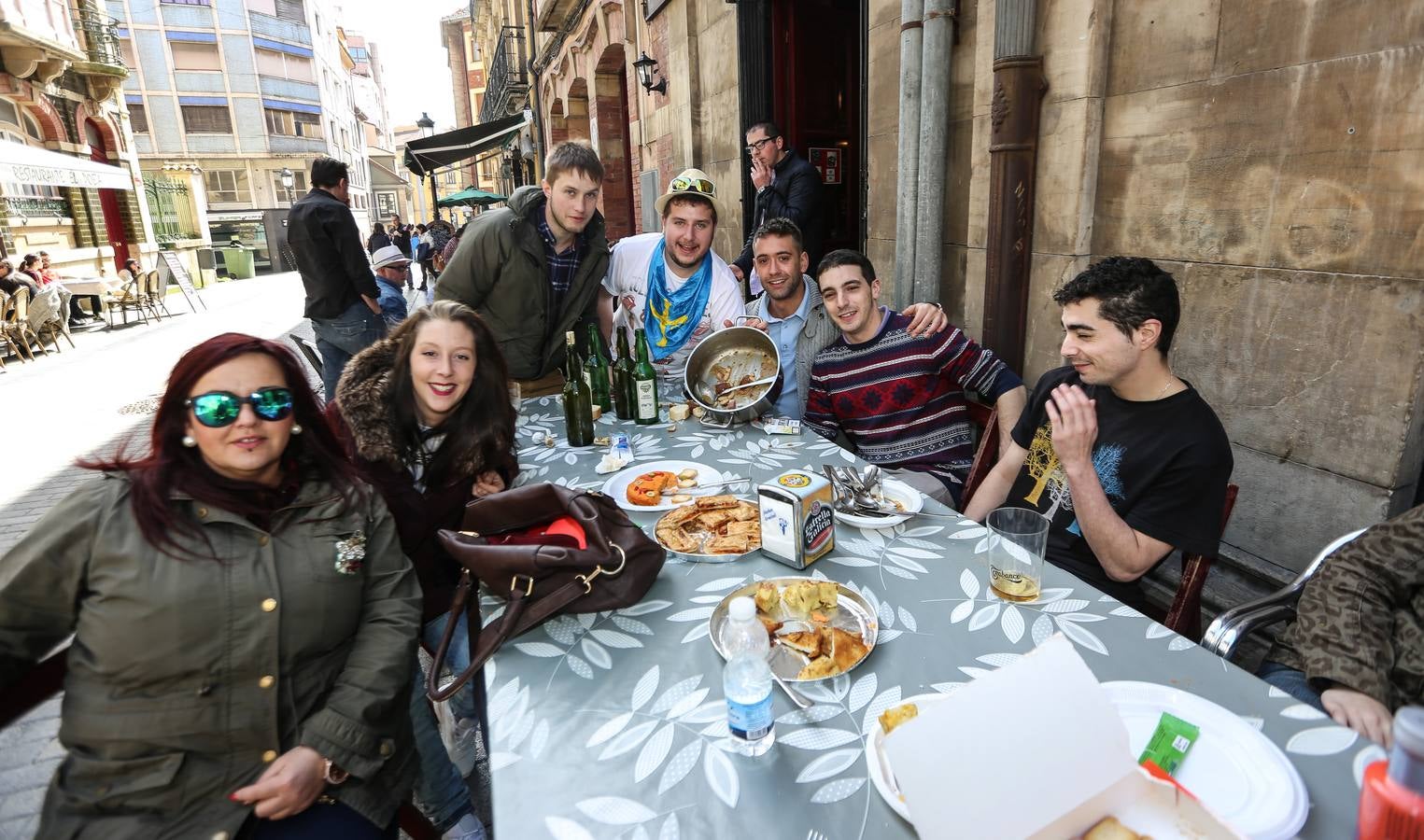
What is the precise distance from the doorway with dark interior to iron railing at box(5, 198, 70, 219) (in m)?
A: 16.2

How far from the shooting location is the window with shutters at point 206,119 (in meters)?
37.1

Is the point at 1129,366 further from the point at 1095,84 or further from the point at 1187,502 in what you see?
the point at 1095,84

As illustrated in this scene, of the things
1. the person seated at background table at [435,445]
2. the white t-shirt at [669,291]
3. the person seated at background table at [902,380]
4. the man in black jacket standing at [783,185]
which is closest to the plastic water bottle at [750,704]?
the person seated at background table at [435,445]

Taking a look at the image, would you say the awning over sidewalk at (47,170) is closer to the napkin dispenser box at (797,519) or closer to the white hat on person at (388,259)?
the white hat on person at (388,259)

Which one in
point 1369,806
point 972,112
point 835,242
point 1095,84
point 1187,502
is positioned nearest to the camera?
point 1369,806

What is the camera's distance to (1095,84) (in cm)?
297

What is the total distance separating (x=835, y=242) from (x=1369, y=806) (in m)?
6.16

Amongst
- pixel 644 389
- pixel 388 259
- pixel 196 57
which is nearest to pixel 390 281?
pixel 388 259

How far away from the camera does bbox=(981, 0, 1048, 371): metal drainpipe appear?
3.14 meters

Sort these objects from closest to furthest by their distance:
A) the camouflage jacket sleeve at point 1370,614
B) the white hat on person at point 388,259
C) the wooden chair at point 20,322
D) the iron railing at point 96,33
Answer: the camouflage jacket sleeve at point 1370,614 < the white hat on person at point 388,259 < the wooden chair at point 20,322 < the iron railing at point 96,33

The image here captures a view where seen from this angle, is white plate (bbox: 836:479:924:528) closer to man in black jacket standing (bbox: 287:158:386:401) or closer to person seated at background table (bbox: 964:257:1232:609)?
person seated at background table (bbox: 964:257:1232:609)

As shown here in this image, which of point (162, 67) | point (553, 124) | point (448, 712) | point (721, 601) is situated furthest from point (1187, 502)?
point (162, 67)

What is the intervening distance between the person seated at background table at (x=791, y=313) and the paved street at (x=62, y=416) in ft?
7.68

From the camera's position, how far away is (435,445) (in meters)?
2.21
